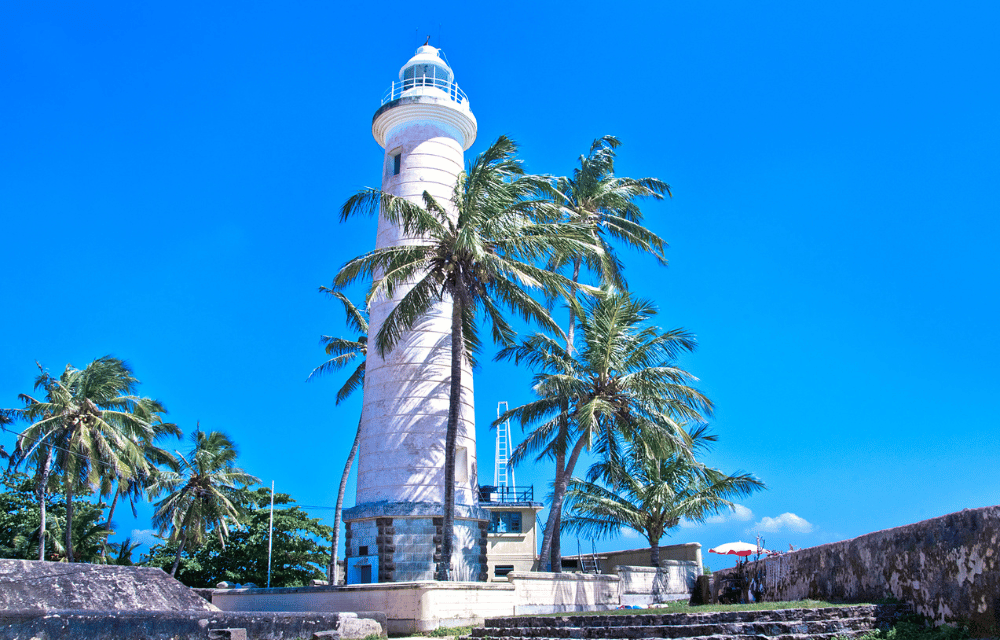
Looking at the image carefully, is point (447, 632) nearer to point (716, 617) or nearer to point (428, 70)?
point (716, 617)

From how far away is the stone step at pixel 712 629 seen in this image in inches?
379

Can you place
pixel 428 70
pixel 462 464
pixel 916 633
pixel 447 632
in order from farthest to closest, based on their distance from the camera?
pixel 428 70 → pixel 462 464 → pixel 447 632 → pixel 916 633

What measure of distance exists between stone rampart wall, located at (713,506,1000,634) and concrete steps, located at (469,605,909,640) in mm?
595

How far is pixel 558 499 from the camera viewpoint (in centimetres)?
2228

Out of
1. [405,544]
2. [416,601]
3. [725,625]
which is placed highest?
[405,544]

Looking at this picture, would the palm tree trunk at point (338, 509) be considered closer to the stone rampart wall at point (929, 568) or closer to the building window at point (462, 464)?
the building window at point (462, 464)

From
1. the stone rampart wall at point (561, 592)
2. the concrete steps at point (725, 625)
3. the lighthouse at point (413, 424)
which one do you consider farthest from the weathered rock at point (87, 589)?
the lighthouse at point (413, 424)

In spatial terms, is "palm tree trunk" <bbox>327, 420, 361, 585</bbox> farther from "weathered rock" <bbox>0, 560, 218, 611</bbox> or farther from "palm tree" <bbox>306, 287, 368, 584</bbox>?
"weathered rock" <bbox>0, 560, 218, 611</bbox>

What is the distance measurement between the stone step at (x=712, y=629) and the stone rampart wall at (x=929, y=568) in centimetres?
86

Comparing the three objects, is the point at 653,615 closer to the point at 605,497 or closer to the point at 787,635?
the point at 787,635

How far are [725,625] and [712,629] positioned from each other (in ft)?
0.68

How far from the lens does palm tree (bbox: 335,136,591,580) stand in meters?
19.6

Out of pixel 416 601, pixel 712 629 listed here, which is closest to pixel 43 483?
pixel 416 601

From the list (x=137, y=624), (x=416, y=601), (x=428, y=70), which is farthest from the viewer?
(x=428, y=70)
